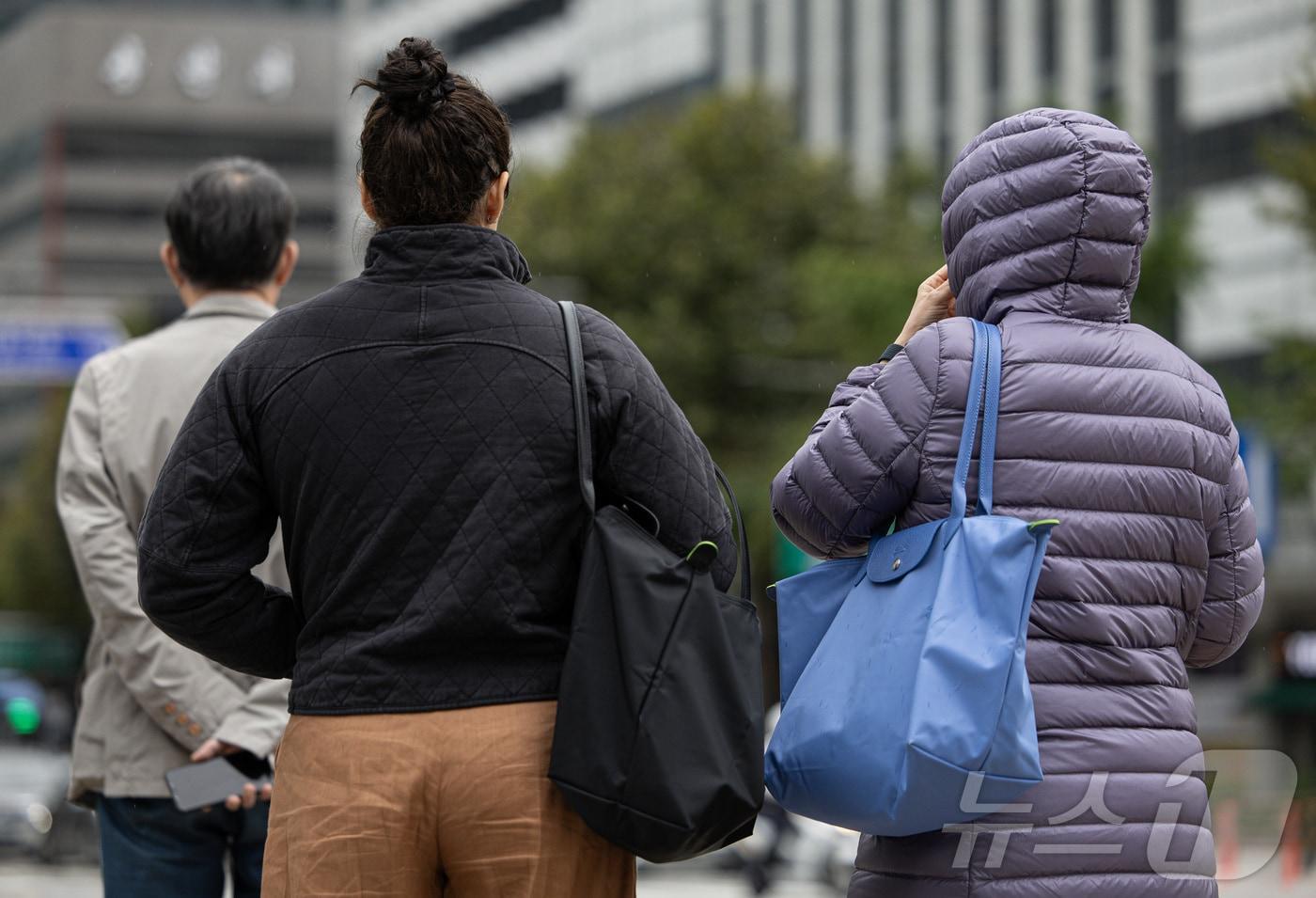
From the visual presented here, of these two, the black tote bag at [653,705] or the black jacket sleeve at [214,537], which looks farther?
the black jacket sleeve at [214,537]

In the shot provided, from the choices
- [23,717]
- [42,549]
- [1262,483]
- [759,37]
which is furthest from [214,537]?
[42,549]

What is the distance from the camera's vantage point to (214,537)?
3002 mm

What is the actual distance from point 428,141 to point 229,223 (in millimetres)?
1330

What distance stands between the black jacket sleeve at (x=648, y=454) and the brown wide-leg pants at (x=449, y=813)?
324mm

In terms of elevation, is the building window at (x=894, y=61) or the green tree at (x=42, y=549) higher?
the building window at (x=894, y=61)

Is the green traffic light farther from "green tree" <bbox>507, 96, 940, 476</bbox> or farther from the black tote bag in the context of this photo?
"green tree" <bbox>507, 96, 940, 476</bbox>

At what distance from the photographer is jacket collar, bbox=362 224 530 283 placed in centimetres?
300

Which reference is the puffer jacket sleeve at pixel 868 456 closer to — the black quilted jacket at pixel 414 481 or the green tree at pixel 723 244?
the black quilted jacket at pixel 414 481

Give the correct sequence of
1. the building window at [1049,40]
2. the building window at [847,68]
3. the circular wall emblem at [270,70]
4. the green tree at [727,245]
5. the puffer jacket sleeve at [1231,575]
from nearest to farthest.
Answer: the puffer jacket sleeve at [1231,575]
the green tree at [727,245]
the building window at [1049,40]
the building window at [847,68]
the circular wall emblem at [270,70]

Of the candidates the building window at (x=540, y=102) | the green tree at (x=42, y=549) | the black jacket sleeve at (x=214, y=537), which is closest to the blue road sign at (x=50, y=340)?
the black jacket sleeve at (x=214, y=537)

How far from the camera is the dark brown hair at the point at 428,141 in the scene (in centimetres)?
295

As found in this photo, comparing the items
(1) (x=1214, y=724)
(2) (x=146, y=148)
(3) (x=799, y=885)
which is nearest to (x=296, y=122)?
(2) (x=146, y=148)

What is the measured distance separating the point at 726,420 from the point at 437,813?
32104 mm

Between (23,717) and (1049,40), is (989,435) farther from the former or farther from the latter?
(1049,40)
